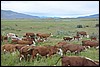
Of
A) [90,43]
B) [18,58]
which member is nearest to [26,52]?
[18,58]

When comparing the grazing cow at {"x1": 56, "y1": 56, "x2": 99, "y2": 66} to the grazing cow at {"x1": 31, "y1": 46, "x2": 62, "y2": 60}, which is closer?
the grazing cow at {"x1": 56, "y1": 56, "x2": 99, "y2": 66}

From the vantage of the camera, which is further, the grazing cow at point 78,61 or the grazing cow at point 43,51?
the grazing cow at point 43,51

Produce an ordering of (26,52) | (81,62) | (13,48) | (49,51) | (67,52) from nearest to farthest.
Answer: (81,62) → (26,52) → (49,51) → (13,48) → (67,52)

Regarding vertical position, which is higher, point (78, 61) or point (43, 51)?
point (78, 61)

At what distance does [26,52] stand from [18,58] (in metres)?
0.46

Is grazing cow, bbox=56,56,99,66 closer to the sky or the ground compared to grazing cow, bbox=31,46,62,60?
closer to the sky

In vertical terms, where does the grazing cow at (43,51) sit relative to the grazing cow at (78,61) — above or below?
below

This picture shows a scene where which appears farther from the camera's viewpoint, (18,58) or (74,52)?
(74,52)

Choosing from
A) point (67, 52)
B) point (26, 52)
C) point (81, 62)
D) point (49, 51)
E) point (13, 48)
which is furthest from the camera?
point (67, 52)

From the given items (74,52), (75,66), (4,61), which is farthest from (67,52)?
(75,66)

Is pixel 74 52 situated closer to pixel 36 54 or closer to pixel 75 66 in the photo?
pixel 36 54

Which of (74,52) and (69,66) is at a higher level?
(69,66)

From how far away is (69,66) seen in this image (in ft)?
27.9

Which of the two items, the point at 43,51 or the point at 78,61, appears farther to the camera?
the point at 43,51
